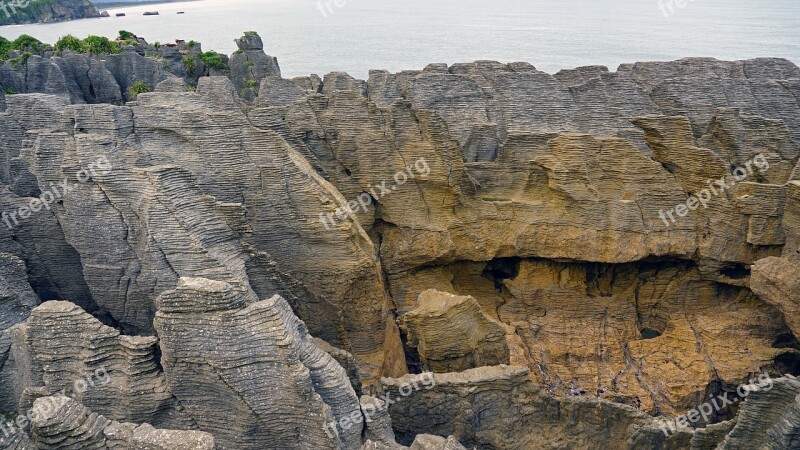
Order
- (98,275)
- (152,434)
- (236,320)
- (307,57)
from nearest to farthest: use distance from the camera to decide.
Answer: (152,434) < (236,320) < (98,275) < (307,57)

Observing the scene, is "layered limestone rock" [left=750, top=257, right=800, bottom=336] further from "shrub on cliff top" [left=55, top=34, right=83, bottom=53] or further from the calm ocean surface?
"shrub on cliff top" [left=55, top=34, right=83, bottom=53]

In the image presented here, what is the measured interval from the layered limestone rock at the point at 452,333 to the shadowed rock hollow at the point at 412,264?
5 centimetres

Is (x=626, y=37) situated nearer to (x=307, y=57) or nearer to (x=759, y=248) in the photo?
(x=307, y=57)

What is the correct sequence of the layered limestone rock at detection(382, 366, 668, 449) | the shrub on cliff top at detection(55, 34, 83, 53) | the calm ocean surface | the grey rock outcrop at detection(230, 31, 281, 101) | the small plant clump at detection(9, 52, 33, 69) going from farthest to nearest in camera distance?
the calm ocean surface
the shrub on cliff top at detection(55, 34, 83, 53)
the grey rock outcrop at detection(230, 31, 281, 101)
the small plant clump at detection(9, 52, 33, 69)
the layered limestone rock at detection(382, 366, 668, 449)

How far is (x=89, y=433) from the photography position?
7.73 m

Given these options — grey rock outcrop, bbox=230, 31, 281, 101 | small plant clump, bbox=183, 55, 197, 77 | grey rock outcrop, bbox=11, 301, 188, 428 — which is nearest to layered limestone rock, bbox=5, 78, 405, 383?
grey rock outcrop, bbox=11, 301, 188, 428

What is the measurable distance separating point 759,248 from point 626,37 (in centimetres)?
6320

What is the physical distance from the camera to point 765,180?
15969 mm

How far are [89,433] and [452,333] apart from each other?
6877 millimetres

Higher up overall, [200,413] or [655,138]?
[655,138]

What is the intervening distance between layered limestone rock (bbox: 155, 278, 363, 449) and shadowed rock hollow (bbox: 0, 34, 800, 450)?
0.03 m

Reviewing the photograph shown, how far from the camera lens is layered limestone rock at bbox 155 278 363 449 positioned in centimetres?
842

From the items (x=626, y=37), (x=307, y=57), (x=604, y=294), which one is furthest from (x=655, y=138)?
(x=626, y=37)

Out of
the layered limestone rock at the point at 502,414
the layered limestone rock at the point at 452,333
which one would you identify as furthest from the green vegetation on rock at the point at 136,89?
the layered limestone rock at the point at 502,414
